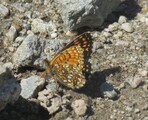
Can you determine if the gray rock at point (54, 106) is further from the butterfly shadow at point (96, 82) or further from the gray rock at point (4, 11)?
the gray rock at point (4, 11)

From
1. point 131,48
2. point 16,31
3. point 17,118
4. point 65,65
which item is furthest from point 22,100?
point 131,48

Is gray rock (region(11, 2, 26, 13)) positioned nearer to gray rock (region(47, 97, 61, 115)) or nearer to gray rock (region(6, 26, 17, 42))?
gray rock (region(6, 26, 17, 42))

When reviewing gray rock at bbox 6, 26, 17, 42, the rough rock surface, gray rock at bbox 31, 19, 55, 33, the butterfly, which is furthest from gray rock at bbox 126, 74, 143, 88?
gray rock at bbox 6, 26, 17, 42

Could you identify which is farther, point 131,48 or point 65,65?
point 131,48

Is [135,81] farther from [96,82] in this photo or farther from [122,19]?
[122,19]

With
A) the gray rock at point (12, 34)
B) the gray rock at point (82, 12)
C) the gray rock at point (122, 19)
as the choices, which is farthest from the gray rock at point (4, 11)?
the gray rock at point (122, 19)

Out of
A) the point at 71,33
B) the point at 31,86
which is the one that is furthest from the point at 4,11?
the point at 31,86

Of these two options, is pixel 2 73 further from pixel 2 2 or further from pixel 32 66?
pixel 2 2
